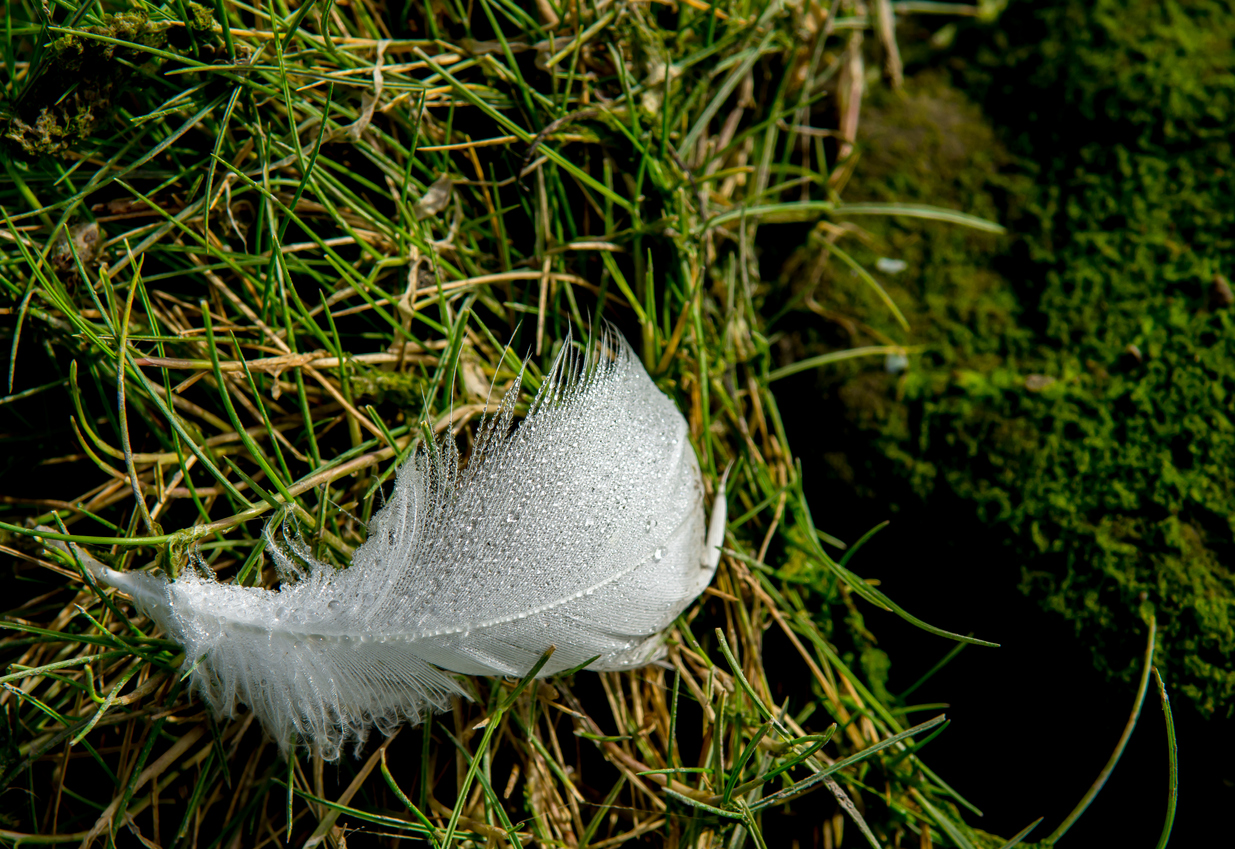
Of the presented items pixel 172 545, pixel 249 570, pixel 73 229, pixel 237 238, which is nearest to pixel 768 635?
pixel 249 570

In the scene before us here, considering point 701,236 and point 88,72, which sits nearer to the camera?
point 88,72

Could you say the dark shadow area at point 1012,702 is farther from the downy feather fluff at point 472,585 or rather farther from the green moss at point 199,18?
the green moss at point 199,18

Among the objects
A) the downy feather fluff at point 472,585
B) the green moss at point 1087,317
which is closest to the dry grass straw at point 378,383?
the downy feather fluff at point 472,585

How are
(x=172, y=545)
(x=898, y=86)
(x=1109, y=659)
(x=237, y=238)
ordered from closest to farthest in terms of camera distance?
(x=172, y=545)
(x=1109, y=659)
(x=237, y=238)
(x=898, y=86)

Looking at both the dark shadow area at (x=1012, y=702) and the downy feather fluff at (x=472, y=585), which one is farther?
the dark shadow area at (x=1012, y=702)

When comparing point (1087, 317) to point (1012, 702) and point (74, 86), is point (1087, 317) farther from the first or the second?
point (74, 86)

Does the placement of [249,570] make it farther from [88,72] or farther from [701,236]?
[701,236]

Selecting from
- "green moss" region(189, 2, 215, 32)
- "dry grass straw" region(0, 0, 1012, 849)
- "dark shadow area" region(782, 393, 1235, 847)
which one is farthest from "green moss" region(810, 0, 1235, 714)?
"green moss" region(189, 2, 215, 32)
